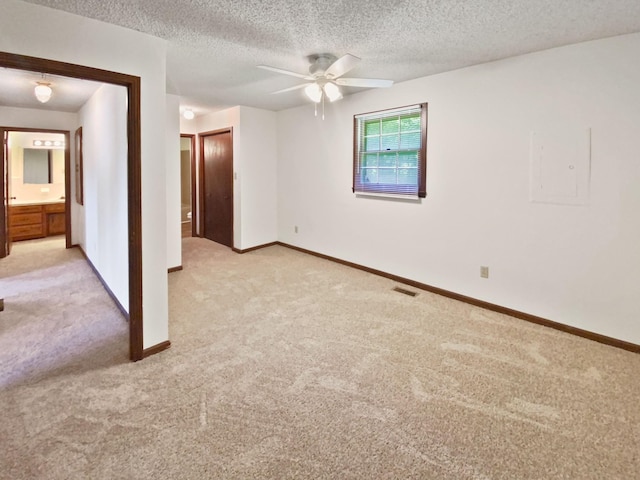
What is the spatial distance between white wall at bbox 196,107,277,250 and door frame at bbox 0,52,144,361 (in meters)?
3.22

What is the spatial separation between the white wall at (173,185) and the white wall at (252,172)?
3.39ft

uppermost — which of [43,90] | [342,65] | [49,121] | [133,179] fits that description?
[49,121]

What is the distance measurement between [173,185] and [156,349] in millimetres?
2837

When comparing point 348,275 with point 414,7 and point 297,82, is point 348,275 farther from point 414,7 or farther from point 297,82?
point 414,7

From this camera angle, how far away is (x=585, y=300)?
295 cm

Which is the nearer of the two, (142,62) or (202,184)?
(142,62)

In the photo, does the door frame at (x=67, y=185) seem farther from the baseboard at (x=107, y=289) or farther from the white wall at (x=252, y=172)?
the white wall at (x=252, y=172)

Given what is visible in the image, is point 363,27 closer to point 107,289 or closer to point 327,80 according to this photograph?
point 327,80

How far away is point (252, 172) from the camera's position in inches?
229

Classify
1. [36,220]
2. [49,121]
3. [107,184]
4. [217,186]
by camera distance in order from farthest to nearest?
[36,220] → [217,186] → [49,121] → [107,184]

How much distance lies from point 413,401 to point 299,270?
2.89 meters

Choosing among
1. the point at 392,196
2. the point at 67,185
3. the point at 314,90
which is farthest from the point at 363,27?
the point at 67,185

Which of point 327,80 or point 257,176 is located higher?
point 327,80

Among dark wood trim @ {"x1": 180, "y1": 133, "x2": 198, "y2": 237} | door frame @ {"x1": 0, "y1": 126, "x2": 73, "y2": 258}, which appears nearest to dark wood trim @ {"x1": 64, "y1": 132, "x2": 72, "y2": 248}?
door frame @ {"x1": 0, "y1": 126, "x2": 73, "y2": 258}
